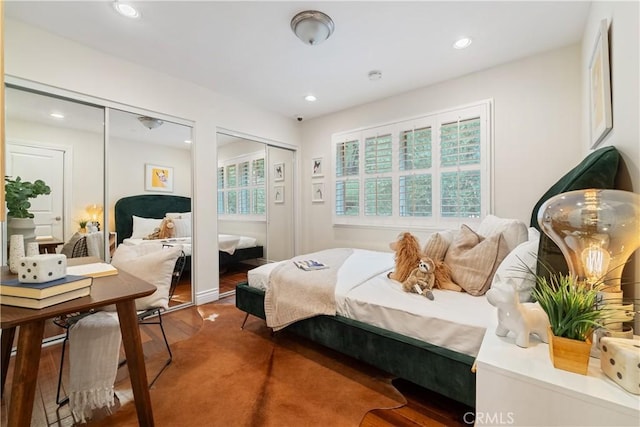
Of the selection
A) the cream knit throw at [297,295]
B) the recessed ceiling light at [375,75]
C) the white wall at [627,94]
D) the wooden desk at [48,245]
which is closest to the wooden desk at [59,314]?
the cream knit throw at [297,295]

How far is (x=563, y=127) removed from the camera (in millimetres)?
2441

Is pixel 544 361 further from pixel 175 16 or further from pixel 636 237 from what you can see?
pixel 175 16

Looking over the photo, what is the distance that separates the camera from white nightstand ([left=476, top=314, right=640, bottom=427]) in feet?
2.25

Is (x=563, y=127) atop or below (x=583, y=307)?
atop

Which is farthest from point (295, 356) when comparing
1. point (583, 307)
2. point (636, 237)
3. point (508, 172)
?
point (508, 172)

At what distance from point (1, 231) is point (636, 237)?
139 inches

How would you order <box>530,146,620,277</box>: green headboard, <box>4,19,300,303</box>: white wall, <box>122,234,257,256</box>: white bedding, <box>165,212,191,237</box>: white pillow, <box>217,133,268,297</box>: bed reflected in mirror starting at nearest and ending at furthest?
1. <box>530,146,620,277</box>: green headboard
2. <box>4,19,300,303</box>: white wall
3. <box>122,234,257,256</box>: white bedding
4. <box>165,212,191,237</box>: white pillow
5. <box>217,133,268,297</box>: bed reflected in mirror

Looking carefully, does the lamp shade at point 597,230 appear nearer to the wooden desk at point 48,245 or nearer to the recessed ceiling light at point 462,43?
the recessed ceiling light at point 462,43

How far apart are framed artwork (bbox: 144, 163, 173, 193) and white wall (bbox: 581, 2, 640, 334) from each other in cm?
357

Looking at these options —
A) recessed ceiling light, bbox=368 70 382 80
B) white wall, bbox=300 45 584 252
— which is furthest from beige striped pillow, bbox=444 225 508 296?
recessed ceiling light, bbox=368 70 382 80

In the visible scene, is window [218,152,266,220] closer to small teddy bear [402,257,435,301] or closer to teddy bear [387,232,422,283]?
teddy bear [387,232,422,283]

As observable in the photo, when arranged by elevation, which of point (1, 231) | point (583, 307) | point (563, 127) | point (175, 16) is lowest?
point (583, 307)

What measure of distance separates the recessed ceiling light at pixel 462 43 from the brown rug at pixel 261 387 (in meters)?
2.77

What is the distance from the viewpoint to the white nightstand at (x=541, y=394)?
69 centimetres
